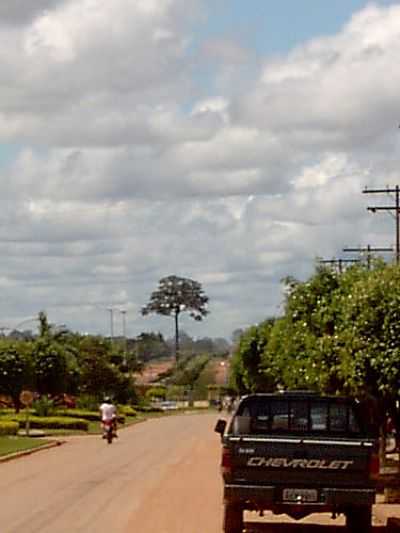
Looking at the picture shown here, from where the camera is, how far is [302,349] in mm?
35344

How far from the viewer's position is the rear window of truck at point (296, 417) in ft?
64.6

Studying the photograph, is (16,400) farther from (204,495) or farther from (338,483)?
(338,483)

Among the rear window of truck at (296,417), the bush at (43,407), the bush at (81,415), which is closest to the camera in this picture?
the rear window of truck at (296,417)

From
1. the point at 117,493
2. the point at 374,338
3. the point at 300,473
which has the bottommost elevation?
the point at 117,493

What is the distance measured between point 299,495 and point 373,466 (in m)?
1.03

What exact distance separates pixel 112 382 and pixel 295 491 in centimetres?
8867

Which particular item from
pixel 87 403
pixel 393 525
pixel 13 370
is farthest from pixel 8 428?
pixel 87 403

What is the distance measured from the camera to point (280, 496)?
18.2 meters

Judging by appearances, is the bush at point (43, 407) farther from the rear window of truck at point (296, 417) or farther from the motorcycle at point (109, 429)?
the rear window of truck at point (296, 417)

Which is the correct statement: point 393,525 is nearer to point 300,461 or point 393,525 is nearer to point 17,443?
point 300,461

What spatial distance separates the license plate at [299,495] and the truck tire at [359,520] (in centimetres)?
84

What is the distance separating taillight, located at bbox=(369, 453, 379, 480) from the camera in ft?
59.1

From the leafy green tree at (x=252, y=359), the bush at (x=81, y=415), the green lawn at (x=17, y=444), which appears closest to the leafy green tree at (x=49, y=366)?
the bush at (x=81, y=415)

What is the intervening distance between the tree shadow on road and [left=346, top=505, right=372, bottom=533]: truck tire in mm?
1202
